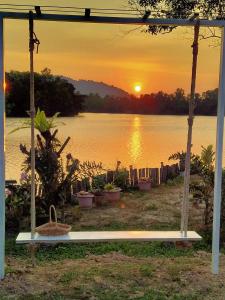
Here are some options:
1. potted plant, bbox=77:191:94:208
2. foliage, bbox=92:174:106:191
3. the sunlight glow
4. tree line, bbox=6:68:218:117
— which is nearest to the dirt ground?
the sunlight glow

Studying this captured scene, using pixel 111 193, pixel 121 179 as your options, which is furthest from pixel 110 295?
pixel 121 179

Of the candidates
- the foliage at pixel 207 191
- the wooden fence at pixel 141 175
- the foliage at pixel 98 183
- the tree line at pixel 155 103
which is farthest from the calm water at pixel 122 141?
the foliage at pixel 207 191

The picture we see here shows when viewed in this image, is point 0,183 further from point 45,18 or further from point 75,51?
point 75,51

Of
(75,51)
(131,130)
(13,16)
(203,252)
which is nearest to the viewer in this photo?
(13,16)

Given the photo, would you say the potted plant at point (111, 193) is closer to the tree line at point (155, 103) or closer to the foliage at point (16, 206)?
the tree line at point (155, 103)

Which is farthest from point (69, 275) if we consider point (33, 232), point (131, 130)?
point (131, 130)

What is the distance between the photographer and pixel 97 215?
28.0 feet

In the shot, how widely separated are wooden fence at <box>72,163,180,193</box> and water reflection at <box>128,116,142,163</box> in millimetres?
1099

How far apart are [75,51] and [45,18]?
4.67m

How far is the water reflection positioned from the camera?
14047 mm

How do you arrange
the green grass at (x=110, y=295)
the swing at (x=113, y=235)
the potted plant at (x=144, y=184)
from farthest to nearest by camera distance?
the potted plant at (x=144, y=184) < the swing at (x=113, y=235) < the green grass at (x=110, y=295)

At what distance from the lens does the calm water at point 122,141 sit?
1206 centimetres

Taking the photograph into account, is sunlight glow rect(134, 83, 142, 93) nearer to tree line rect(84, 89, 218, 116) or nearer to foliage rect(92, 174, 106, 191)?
tree line rect(84, 89, 218, 116)

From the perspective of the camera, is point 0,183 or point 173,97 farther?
point 173,97
